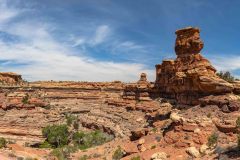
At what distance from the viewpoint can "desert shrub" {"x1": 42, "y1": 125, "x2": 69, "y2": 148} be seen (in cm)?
5034

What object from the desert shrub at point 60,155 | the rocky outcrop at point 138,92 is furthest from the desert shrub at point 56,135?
the rocky outcrop at point 138,92

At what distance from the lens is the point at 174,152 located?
2828 centimetres

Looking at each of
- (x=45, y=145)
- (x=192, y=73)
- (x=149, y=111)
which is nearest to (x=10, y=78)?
(x=45, y=145)

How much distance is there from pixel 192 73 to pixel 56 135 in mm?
21979

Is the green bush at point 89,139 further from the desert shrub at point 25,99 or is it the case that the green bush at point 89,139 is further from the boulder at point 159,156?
the boulder at point 159,156

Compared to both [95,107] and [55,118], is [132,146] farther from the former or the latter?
[95,107]

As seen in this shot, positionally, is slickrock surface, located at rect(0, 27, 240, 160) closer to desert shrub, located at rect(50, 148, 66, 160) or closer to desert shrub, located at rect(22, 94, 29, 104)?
desert shrub, located at rect(22, 94, 29, 104)

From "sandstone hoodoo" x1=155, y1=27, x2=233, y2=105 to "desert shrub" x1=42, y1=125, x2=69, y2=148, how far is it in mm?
16585

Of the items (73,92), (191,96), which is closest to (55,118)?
(73,92)

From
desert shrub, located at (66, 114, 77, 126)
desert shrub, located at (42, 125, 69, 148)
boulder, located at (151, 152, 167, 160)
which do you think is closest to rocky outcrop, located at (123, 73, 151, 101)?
desert shrub, located at (66, 114, 77, 126)

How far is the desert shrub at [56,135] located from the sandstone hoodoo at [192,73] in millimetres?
16585

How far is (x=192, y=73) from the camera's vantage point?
37.2 metres

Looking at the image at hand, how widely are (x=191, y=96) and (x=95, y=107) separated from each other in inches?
1303

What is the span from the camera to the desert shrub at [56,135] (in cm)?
5034
